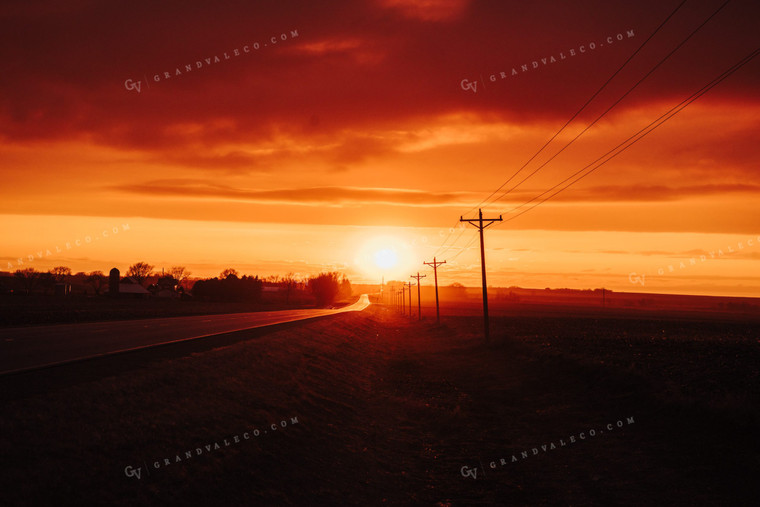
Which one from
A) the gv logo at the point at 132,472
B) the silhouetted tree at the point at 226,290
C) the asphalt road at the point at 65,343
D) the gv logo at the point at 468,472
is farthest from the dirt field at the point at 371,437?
the silhouetted tree at the point at 226,290

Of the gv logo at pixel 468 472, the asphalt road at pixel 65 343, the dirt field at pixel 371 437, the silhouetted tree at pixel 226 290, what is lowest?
the gv logo at pixel 468 472

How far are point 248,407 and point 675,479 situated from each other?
1195 cm

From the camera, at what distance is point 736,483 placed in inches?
486

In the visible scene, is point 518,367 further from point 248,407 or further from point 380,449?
point 248,407

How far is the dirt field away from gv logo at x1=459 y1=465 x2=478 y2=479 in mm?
141

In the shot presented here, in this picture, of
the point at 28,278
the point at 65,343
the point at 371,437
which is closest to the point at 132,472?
the point at 371,437

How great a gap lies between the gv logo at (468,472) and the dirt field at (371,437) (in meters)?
0.14

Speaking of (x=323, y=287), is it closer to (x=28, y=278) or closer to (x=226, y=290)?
(x=226, y=290)

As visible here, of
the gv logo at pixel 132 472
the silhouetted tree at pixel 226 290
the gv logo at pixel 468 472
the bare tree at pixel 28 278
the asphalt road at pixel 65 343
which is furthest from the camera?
the bare tree at pixel 28 278

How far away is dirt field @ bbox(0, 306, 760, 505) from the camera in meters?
11.1

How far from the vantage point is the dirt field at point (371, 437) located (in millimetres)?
11094

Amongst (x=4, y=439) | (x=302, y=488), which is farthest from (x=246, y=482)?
(x=4, y=439)

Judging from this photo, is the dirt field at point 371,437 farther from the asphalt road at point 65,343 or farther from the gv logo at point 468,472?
the asphalt road at point 65,343

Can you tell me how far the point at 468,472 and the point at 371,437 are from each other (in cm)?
414
